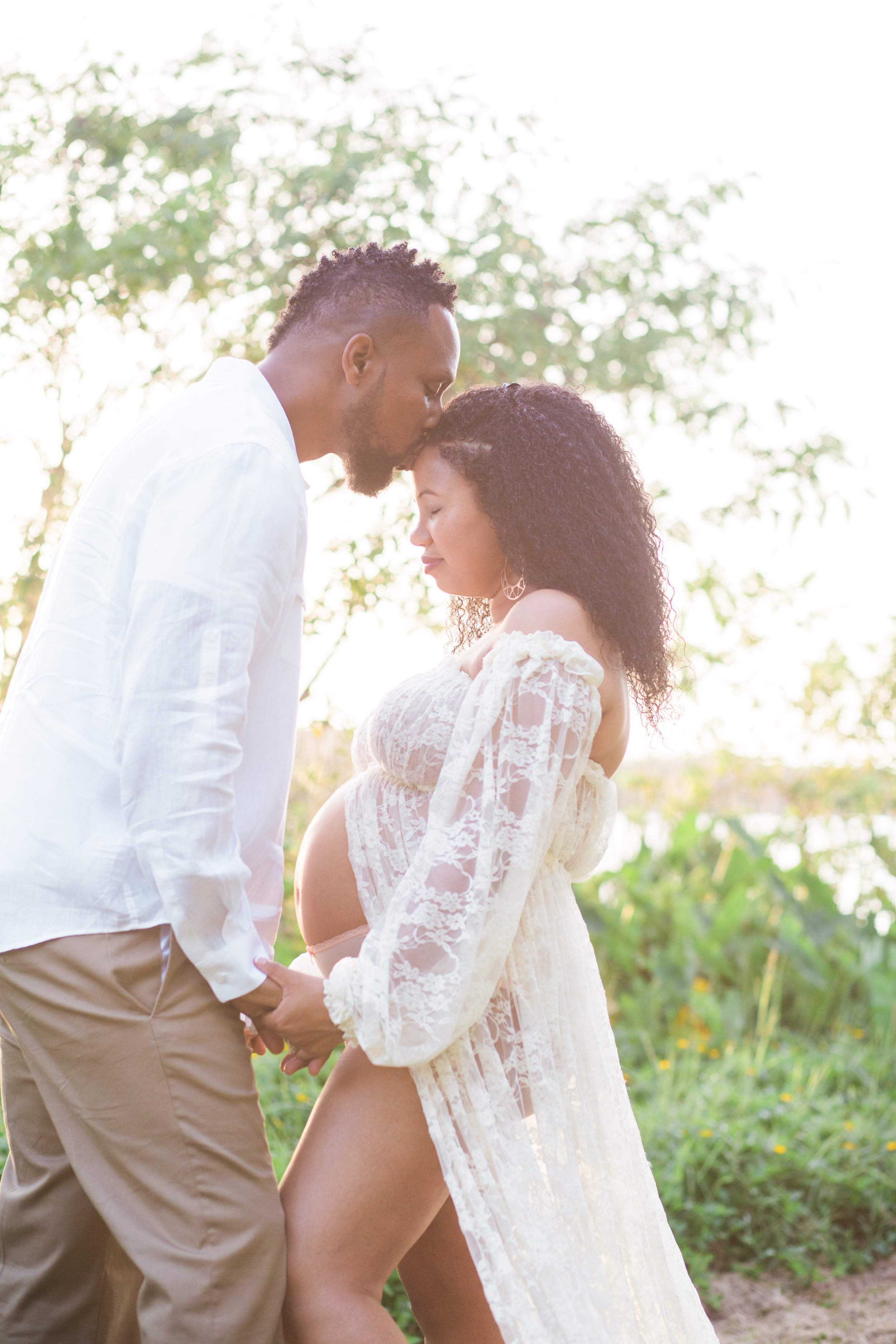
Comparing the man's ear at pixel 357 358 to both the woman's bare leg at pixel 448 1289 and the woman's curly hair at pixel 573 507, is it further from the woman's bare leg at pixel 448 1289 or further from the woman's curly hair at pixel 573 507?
the woman's bare leg at pixel 448 1289

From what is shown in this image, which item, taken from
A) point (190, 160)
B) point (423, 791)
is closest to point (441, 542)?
point (423, 791)

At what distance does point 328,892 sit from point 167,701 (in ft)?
2.36

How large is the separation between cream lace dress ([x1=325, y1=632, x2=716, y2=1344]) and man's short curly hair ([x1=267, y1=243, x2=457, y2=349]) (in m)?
0.70

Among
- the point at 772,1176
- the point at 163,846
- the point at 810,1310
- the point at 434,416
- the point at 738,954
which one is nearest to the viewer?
the point at 163,846

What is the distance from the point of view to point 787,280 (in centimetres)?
473

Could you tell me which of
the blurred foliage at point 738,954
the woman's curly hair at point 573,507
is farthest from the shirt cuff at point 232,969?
the blurred foliage at point 738,954

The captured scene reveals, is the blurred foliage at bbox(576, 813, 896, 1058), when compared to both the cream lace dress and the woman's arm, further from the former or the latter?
the woman's arm

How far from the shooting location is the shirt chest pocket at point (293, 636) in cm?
202

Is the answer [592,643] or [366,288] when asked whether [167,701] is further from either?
[366,288]

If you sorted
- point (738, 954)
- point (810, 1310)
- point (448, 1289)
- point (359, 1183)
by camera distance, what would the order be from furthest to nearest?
point (738, 954), point (810, 1310), point (448, 1289), point (359, 1183)

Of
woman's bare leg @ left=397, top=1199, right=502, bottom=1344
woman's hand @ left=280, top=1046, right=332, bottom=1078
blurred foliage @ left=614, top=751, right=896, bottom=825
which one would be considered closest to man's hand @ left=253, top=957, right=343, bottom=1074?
woman's hand @ left=280, top=1046, right=332, bottom=1078

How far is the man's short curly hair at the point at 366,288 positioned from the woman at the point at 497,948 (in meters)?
0.28

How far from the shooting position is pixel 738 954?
6.17 meters

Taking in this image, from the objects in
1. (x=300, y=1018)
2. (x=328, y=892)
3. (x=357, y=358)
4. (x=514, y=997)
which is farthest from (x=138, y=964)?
(x=357, y=358)
